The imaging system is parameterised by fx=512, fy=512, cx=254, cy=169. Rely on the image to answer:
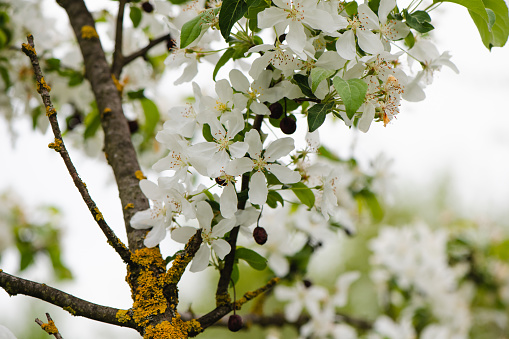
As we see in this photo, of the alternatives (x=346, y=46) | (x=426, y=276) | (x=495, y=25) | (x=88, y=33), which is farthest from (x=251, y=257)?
(x=426, y=276)

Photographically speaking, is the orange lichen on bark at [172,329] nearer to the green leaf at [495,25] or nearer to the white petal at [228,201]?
the white petal at [228,201]

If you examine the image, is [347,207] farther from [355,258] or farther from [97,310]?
[355,258]

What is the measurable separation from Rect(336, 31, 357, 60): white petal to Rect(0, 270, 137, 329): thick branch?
720 mm

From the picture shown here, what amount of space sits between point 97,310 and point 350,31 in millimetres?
796

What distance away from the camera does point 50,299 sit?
3.62 ft

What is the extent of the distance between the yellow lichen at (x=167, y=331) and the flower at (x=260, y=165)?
1.07 ft

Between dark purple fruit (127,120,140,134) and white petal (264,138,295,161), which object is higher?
dark purple fruit (127,120,140,134)

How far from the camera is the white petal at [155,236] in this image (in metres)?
1.21

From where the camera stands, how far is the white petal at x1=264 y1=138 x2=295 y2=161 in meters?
1.12

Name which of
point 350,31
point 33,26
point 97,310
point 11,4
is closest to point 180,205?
point 97,310

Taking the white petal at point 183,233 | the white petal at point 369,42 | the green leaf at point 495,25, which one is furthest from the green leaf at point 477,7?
the white petal at point 183,233

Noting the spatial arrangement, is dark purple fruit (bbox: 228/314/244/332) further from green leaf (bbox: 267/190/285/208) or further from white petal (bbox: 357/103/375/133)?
white petal (bbox: 357/103/375/133)

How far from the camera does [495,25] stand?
127 centimetres

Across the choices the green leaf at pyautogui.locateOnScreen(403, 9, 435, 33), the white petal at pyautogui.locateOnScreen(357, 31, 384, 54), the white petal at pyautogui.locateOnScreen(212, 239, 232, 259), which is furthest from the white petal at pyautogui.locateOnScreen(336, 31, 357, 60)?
the white petal at pyautogui.locateOnScreen(212, 239, 232, 259)
